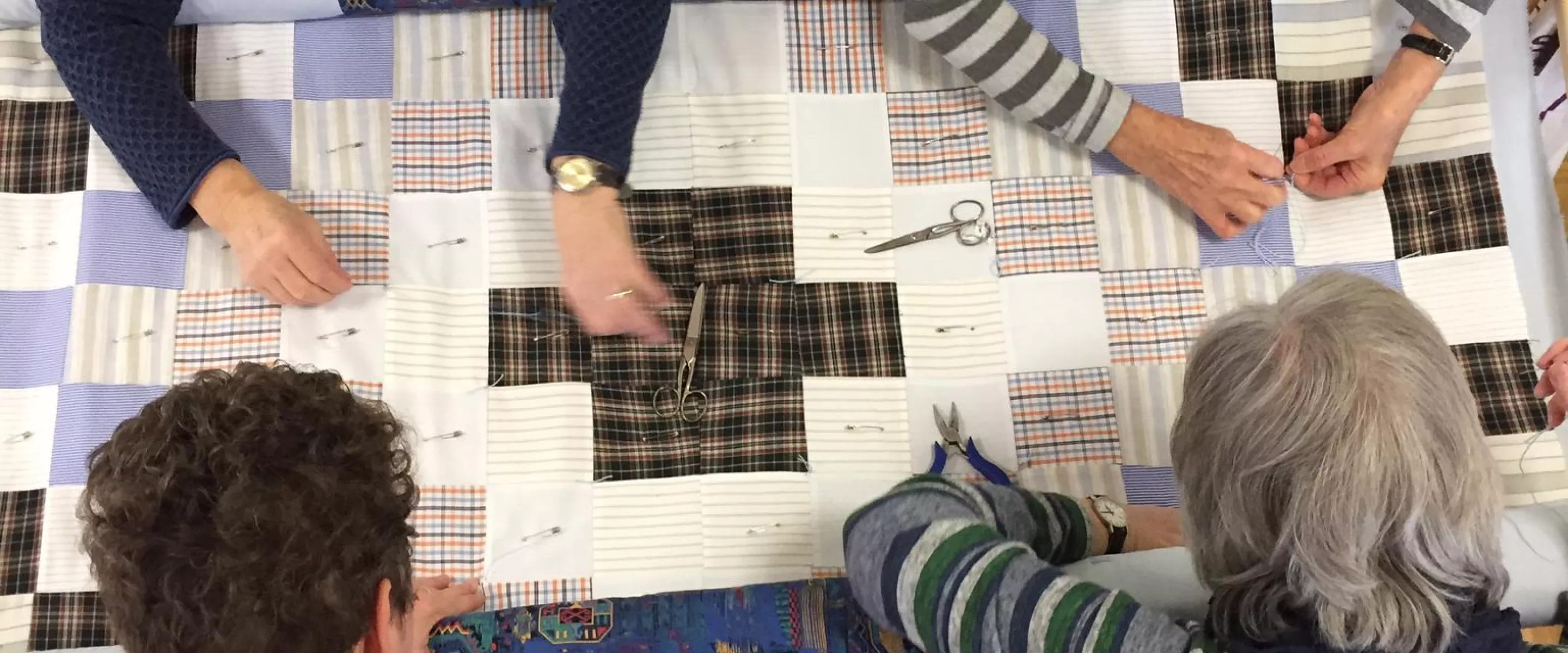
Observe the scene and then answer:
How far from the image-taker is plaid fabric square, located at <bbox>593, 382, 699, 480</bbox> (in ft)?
3.58

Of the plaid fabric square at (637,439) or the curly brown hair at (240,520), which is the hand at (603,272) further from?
the curly brown hair at (240,520)

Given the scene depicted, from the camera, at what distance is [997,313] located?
1161 mm

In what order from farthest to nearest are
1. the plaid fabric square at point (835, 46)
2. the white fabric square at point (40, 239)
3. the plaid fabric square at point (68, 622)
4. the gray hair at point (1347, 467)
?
1. the plaid fabric square at point (835, 46)
2. the white fabric square at point (40, 239)
3. the plaid fabric square at point (68, 622)
4. the gray hair at point (1347, 467)

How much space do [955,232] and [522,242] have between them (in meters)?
0.49

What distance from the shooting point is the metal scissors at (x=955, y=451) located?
109 cm

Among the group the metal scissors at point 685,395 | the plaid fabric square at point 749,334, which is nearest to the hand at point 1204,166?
the plaid fabric square at point 749,334

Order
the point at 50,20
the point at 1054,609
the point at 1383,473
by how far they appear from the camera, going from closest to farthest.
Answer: the point at 1383,473 → the point at 1054,609 → the point at 50,20

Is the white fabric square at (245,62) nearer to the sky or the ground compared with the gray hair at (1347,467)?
nearer to the sky

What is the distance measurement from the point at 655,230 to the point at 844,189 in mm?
224

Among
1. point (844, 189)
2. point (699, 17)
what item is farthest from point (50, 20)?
point (844, 189)

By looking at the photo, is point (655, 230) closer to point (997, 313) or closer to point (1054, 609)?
point (997, 313)

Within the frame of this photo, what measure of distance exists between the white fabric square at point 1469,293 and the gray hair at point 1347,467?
1.96 ft

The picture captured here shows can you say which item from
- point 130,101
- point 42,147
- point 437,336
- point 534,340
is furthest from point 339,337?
point 42,147

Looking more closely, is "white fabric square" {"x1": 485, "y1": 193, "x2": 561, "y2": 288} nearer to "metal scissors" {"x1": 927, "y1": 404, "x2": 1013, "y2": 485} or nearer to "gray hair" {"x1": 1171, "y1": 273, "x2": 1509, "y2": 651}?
"metal scissors" {"x1": 927, "y1": 404, "x2": 1013, "y2": 485}
